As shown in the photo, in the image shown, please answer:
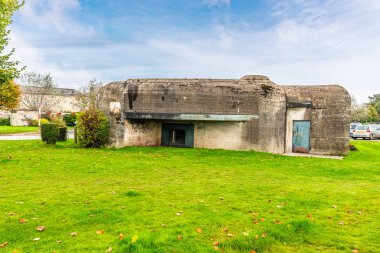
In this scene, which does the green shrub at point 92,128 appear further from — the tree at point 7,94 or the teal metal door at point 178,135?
the tree at point 7,94

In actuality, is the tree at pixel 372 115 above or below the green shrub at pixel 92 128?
above

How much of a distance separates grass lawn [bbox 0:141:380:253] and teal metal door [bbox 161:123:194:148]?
22.1ft

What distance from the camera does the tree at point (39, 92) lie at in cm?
5359

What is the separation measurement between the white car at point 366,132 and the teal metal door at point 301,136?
1755cm

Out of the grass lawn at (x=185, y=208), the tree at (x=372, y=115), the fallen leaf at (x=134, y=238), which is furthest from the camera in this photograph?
the tree at (x=372, y=115)

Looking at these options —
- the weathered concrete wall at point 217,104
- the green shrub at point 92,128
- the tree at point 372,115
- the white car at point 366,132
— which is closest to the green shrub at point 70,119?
the weathered concrete wall at point 217,104

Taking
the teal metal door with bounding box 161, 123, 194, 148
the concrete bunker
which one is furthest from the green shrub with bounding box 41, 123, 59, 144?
the teal metal door with bounding box 161, 123, 194, 148

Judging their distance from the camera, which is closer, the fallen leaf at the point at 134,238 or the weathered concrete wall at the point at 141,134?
the fallen leaf at the point at 134,238

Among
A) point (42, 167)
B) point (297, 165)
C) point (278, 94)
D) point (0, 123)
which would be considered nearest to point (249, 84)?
point (278, 94)

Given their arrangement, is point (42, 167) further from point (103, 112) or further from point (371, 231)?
point (371, 231)

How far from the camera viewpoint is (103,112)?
60.7 feet

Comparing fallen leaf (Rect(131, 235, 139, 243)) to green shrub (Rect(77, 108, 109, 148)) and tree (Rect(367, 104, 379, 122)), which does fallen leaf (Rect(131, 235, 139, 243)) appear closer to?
green shrub (Rect(77, 108, 109, 148))

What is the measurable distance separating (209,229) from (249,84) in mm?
13428

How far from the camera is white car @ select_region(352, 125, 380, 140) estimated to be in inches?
1276
